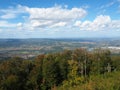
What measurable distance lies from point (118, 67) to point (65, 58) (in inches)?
872

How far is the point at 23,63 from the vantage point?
5522 centimetres

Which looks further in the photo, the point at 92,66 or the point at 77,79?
the point at 92,66

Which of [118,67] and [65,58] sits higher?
[65,58]

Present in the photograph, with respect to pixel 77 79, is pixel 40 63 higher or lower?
higher

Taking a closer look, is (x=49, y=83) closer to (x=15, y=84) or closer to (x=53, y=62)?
(x=53, y=62)

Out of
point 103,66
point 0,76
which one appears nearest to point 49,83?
point 0,76

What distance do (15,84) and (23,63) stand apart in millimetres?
8493

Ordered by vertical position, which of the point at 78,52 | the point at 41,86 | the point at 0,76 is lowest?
the point at 41,86

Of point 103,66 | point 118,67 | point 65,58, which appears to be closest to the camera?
point 65,58

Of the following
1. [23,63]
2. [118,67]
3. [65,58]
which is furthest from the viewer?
[118,67]

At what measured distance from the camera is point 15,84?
4784 cm

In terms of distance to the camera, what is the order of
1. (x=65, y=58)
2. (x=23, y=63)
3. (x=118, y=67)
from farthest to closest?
1. (x=118, y=67)
2. (x=65, y=58)
3. (x=23, y=63)

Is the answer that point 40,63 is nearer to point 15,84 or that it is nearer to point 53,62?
point 53,62

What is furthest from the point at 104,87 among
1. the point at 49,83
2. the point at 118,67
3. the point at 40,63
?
the point at 118,67
